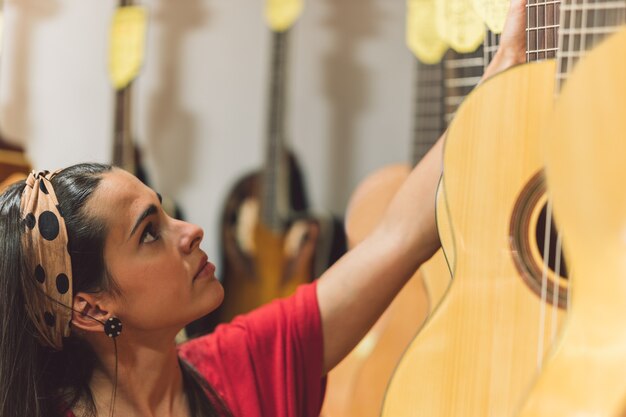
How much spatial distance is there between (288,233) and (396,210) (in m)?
1.26

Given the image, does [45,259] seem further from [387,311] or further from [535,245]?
[387,311]

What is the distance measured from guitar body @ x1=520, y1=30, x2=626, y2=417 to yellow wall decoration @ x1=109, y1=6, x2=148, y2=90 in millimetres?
1552

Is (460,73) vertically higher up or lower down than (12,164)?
higher up

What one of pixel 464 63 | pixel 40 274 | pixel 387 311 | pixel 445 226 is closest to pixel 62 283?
pixel 40 274

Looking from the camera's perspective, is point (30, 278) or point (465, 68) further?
point (465, 68)

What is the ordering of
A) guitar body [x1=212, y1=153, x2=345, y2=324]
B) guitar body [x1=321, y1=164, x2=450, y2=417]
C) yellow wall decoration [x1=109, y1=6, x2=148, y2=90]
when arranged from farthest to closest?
guitar body [x1=212, y1=153, x2=345, y2=324] < yellow wall decoration [x1=109, y1=6, x2=148, y2=90] < guitar body [x1=321, y1=164, x2=450, y2=417]

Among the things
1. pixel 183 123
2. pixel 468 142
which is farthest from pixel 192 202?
pixel 468 142

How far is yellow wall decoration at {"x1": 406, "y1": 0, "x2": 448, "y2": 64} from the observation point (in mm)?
1067

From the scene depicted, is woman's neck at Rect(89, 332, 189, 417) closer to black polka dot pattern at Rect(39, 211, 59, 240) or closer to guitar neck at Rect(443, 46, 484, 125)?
black polka dot pattern at Rect(39, 211, 59, 240)

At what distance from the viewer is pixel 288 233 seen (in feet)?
6.85

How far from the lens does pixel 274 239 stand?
208cm

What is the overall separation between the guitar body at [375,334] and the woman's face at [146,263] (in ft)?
1.55

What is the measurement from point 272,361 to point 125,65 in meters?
1.14

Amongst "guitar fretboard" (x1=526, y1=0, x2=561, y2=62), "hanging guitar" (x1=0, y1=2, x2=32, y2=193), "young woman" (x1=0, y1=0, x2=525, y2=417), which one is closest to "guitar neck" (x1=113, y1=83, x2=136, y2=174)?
"hanging guitar" (x1=0, y1=2, x2=32, y2=193)
